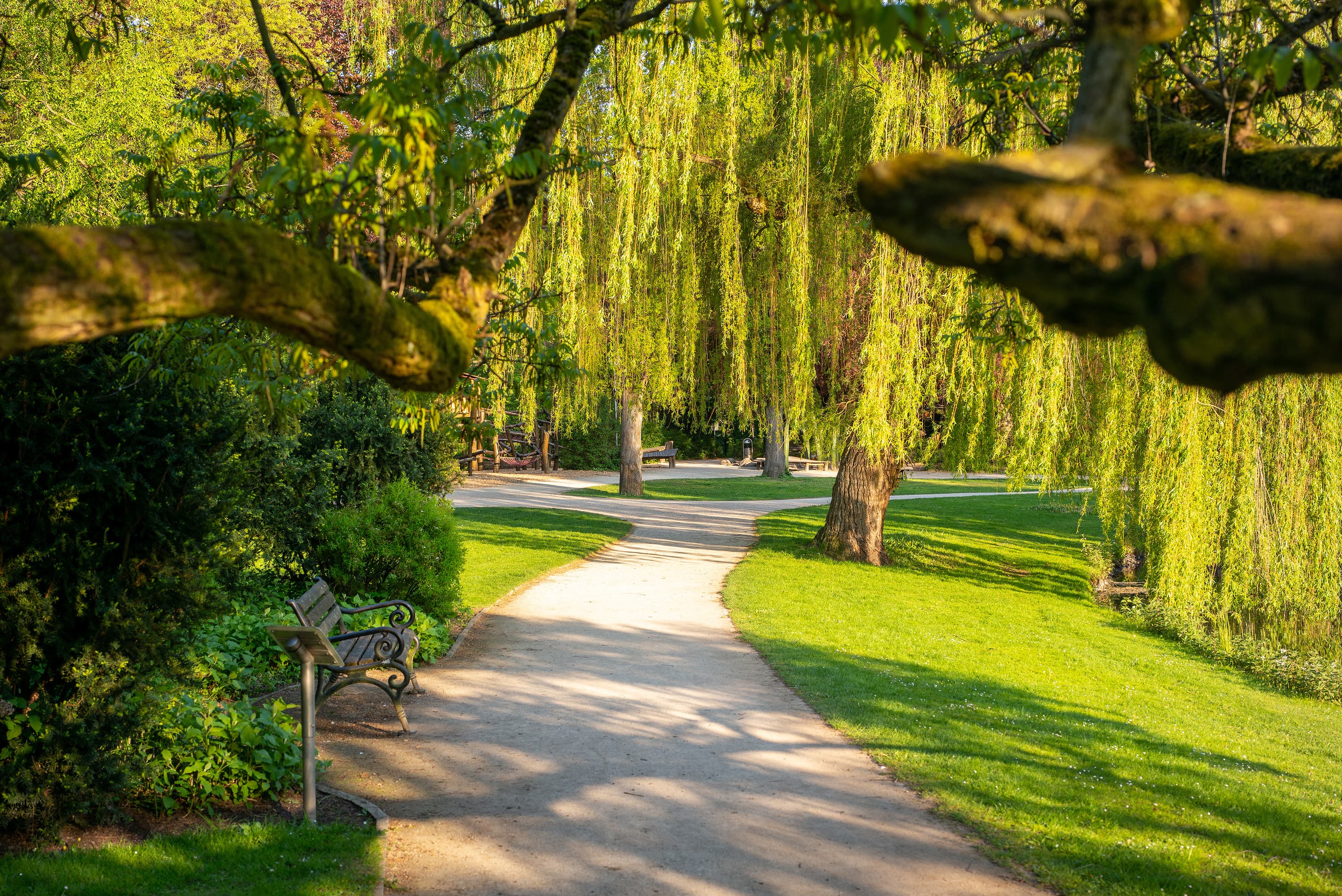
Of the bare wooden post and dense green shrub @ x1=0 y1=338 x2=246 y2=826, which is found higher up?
dense green shrub @ x1=0 y1=338 x2=246 y2=826

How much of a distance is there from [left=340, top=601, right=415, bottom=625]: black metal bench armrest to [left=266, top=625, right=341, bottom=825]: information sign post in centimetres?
254

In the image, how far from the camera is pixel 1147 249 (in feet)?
5.71

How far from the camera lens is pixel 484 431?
18.7ft

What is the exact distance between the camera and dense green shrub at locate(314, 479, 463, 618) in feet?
32.1

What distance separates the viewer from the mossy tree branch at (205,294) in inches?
81.1

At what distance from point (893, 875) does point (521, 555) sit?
11.4 metres

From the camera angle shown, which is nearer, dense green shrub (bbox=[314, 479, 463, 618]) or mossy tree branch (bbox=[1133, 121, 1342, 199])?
mossy tree branch (bbox=[1133, 121, 1342, 199])

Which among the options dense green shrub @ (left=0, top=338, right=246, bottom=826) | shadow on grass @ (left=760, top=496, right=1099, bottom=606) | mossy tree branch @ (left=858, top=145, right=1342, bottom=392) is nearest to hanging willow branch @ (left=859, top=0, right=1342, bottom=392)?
mossy tree branch @ (left=858, top=145, right=1342, bottom=392)

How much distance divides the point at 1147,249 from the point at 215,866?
15.2ft

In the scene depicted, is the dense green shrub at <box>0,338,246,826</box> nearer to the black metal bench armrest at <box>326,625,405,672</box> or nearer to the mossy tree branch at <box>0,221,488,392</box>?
the black metal bench armrest at <box>326,625,405,672</box>

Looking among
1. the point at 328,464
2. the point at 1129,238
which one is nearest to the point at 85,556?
the point at 1129,238

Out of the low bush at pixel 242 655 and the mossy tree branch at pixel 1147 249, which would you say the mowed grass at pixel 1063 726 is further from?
the low bush at pixel 242 655

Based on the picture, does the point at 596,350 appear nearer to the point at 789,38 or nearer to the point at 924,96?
the point at 924,96

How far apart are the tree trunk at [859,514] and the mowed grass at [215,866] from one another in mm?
12964
